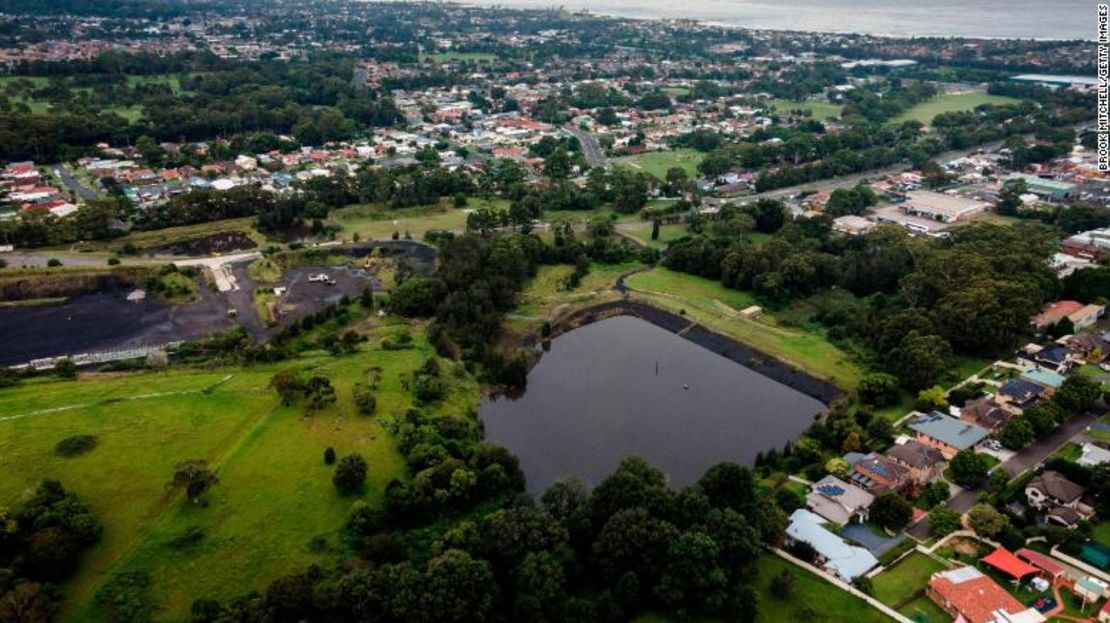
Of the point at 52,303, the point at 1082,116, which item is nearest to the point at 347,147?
the point at 52,303

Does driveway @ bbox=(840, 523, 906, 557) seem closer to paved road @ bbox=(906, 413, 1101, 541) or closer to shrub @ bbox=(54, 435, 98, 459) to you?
paved road @ bbox=(906, 413, 1101, 541)

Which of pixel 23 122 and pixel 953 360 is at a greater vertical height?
pixel 23 122

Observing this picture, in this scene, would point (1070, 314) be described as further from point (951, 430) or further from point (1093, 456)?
point (951, 430)

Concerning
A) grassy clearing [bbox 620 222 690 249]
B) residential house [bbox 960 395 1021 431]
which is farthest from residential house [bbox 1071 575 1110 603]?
grassy clearing [bbox 620 222 690 249]

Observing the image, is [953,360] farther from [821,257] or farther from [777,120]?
[777,120]

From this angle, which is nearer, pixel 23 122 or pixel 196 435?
pixel 196 435

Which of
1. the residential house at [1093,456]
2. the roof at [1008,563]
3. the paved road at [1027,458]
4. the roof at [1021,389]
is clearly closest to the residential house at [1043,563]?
the roof at [1008,563]

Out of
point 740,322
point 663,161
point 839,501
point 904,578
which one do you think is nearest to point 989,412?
point 839,501
